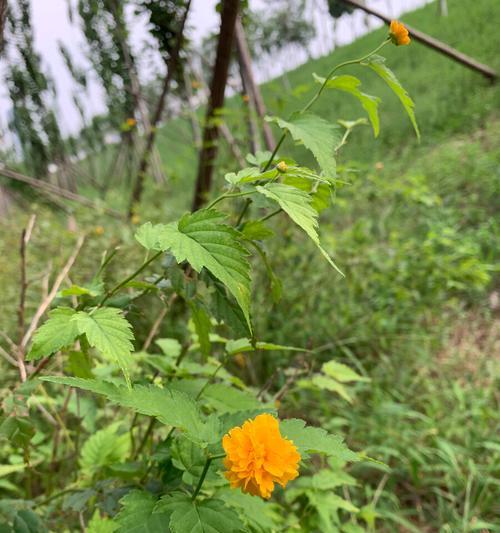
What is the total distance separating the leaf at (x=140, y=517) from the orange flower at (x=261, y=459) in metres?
0.11

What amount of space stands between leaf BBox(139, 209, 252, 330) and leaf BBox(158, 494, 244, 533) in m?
0.22

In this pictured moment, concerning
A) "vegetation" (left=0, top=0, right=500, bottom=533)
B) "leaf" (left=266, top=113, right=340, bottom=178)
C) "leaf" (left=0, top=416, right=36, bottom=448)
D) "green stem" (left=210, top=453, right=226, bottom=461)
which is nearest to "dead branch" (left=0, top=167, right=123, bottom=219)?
"vegetation" (left=0, top=0, right=500, bottom=533)

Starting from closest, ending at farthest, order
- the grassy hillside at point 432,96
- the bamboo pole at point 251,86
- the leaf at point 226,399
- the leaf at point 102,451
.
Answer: the leaf at point 226,399 → the leaf at point 102,451 → the bamboo pole at point 251,86 → the grassy hillside at point 432,96

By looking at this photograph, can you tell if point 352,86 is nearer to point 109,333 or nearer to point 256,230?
point 256,230

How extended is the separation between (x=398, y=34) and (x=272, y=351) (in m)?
1.58

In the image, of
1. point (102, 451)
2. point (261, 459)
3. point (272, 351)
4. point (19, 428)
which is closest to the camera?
point (261, 459)

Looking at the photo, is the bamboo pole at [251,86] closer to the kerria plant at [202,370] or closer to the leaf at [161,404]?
the kerria plant at [202,370]

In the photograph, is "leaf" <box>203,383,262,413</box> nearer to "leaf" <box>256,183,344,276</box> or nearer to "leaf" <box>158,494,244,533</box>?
"leaf" <box>158,494,244,533</box>

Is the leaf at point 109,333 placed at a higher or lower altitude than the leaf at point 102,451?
higher

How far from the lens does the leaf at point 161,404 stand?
49cm

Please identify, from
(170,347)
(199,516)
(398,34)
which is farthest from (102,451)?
(398,34)

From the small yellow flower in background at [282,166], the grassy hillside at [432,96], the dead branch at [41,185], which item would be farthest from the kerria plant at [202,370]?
the grassy hillside at [432,96]

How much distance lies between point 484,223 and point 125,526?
339cm

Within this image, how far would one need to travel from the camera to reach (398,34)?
67cm
